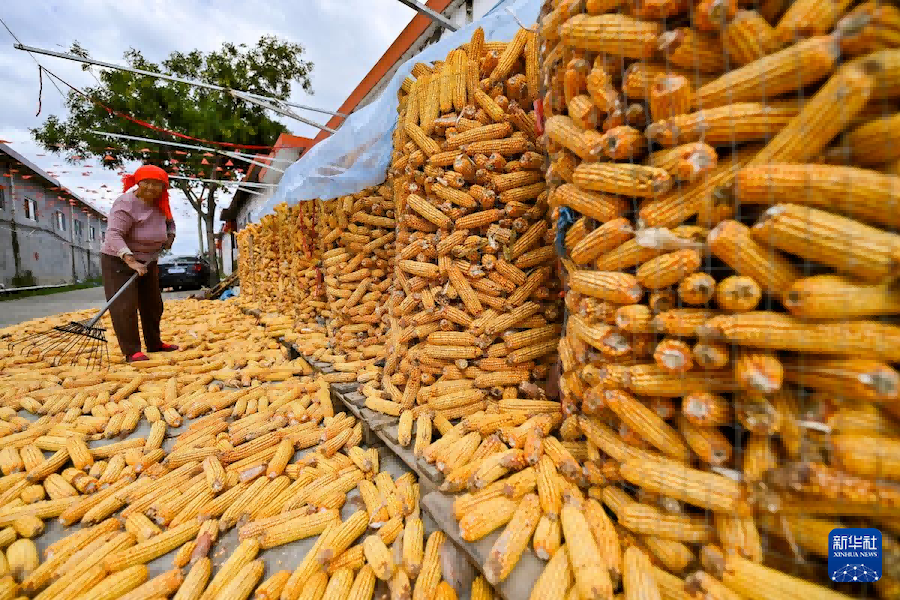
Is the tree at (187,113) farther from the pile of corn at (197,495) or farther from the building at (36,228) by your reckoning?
the pile of corn at (197,495)

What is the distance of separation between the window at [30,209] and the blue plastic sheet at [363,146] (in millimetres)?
25070

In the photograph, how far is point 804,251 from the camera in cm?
118

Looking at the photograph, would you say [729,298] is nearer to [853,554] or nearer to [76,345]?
[853,554]

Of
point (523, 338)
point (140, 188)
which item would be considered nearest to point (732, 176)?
point (523, 338)

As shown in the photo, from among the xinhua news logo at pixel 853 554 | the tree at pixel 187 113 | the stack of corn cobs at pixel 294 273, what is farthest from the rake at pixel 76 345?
the tree at pixel 187 113

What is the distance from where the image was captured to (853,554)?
1137mm

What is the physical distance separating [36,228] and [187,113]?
11.7m

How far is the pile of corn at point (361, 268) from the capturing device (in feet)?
15.7

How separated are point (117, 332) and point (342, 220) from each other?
334 centimetres

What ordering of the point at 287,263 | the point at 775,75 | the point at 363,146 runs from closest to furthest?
the point at 775,75 < the point at 363,146 < the point at 287,263

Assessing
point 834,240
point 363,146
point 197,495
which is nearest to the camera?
point 834,240

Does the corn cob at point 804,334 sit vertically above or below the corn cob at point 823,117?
below

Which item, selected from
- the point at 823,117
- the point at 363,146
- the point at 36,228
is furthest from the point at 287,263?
the point at 36,228

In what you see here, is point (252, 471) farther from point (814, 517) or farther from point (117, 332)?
point (117, 332)
